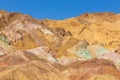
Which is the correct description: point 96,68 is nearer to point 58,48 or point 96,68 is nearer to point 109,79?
point 109,79

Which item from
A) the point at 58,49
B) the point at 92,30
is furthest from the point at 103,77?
the point at 92,30

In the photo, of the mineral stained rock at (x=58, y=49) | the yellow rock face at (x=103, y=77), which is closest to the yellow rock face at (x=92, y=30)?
the mineral stained rock at (x=58, y=49)

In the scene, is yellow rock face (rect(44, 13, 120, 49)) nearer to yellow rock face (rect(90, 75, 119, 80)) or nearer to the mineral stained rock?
the mineral stained rock

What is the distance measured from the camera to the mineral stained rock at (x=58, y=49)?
65812mm

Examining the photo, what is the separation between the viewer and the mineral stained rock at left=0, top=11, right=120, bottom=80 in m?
65.8

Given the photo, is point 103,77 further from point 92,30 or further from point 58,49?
point 92,30

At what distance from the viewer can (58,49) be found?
107 metres

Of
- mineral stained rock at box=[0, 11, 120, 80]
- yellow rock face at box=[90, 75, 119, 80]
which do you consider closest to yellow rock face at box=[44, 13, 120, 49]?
mineral stained rock at box=[0, 11, 120, 80]

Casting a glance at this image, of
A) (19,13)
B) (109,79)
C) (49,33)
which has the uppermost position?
(19,13)

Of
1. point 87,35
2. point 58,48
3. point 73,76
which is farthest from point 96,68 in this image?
point 87,35

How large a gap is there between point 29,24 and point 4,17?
34.3 feet

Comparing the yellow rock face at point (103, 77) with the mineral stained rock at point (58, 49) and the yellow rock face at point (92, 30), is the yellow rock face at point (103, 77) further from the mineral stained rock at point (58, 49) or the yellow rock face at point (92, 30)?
the yellow rock face at point (92, 30)

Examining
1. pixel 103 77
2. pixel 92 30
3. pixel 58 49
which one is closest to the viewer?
pixel 103 77

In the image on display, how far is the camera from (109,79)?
6538cm
